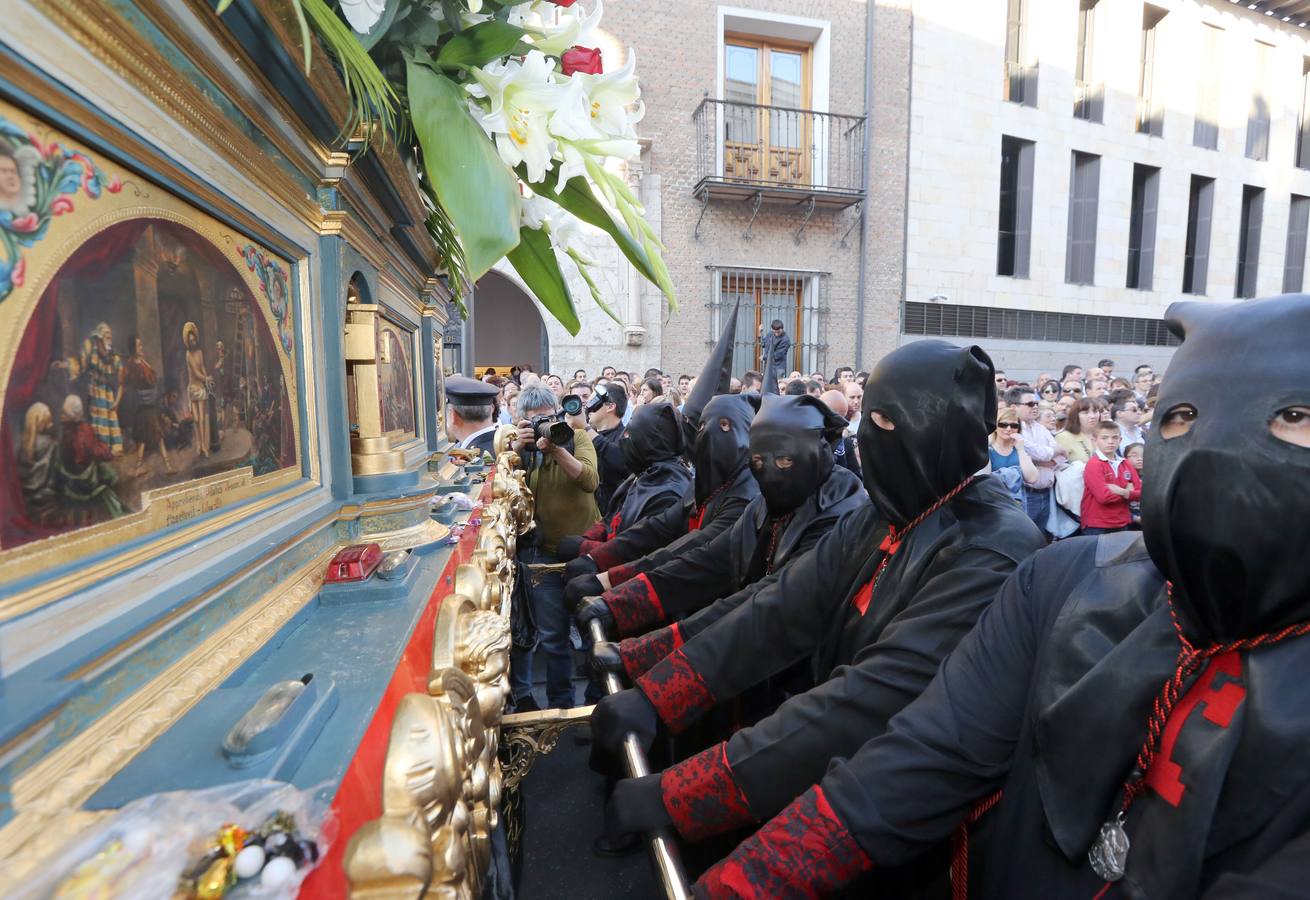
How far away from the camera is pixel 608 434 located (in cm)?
527

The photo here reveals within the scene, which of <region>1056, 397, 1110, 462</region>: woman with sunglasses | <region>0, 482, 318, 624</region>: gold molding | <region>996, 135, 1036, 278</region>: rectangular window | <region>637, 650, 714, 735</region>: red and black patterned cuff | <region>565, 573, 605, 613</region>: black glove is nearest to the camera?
<region>0, 482, 318, 624</region>: gold molding

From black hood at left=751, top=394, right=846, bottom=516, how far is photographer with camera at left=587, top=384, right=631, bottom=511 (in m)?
2.42

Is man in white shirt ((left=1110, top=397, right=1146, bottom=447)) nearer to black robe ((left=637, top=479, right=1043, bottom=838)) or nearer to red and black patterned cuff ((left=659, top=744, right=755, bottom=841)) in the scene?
black robe ((left=637, top=479, right=1043, bottom=838))

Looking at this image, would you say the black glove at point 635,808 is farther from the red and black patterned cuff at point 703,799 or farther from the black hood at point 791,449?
the black hood at point 791,449

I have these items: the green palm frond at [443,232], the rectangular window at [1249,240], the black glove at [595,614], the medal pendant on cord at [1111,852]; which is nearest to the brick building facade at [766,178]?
the green palm frond at [443,232]

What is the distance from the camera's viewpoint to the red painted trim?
0.67 metres

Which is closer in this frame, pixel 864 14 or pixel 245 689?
pixel 245 689

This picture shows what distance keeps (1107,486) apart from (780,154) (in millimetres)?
9606

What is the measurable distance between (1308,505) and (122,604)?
1536mm

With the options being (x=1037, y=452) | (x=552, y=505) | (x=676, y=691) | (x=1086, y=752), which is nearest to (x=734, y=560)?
(x=676, y=691)

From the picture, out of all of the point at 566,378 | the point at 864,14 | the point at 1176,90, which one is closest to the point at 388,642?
the point at 566,378

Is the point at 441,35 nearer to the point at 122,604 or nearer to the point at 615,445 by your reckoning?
the point at 122,604

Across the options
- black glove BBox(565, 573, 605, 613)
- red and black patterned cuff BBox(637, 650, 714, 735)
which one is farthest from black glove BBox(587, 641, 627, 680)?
black glove BBox(565, 573, 605, 613)

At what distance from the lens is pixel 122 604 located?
2.91ft
